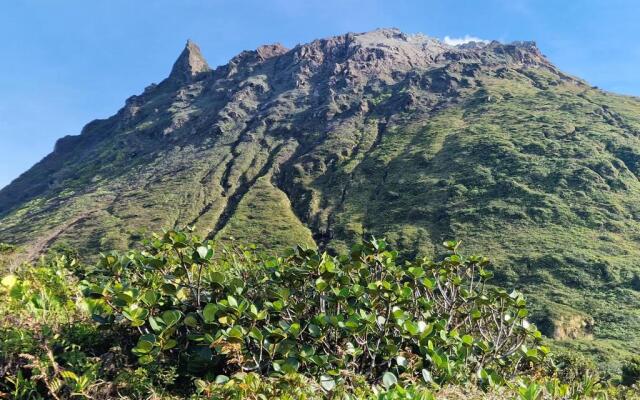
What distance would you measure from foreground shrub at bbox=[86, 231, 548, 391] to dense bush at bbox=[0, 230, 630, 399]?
0.05ft

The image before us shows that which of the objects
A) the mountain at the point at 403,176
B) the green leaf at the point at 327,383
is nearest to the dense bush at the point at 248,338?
the green leaf at the point at 327,383

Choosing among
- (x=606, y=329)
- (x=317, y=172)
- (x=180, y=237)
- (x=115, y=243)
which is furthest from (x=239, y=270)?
(x=317, y=172)

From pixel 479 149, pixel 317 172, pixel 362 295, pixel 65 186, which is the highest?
pixel 479 149

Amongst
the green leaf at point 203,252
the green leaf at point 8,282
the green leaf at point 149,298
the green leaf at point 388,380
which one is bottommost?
the green leaf at point 388,380

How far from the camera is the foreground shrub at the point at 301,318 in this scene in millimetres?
4250

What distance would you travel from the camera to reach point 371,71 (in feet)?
613

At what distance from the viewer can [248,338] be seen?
A: 4.47 m

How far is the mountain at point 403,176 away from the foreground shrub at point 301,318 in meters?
47.3

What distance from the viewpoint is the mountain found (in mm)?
75500

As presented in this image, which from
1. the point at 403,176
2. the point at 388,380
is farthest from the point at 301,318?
the point at 403,176

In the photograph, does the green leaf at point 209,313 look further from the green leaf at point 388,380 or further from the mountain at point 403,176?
the mountain at point 403,176

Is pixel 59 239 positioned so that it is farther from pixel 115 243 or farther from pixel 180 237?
pixel 180 237

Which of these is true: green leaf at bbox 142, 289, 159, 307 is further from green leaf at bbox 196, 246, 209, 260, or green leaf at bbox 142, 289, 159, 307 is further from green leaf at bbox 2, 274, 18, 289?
green leaf at bbox 2, 274, 18, 289

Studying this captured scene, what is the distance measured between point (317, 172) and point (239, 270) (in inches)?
4880
